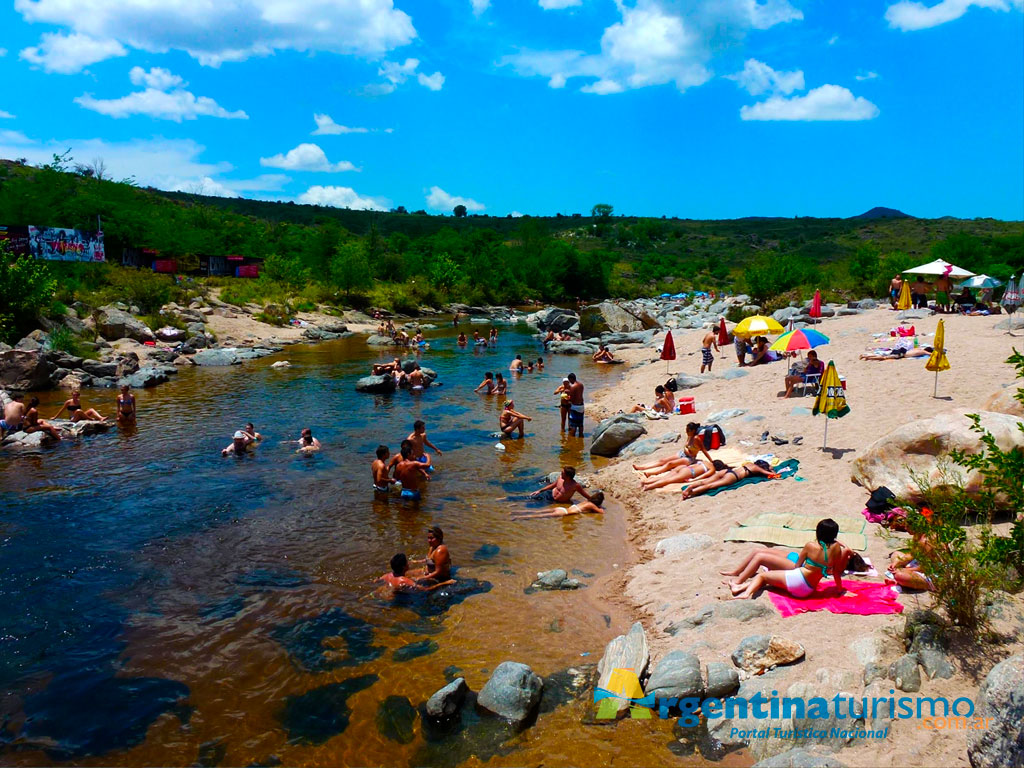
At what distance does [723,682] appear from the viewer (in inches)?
236

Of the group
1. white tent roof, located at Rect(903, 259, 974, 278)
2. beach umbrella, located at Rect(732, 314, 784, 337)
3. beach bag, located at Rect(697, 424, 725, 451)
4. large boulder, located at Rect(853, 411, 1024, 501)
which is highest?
white tent roof, located at Rect(903, 259, 974, 278)

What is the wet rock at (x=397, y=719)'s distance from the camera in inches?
242

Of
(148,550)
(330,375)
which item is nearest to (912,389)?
(148,550)

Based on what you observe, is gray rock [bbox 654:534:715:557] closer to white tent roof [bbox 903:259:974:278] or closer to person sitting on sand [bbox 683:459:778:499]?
person sitting on sand [bbox 683:459:778:499]

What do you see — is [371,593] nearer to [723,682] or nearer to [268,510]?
[268,510]

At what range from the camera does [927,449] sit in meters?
8.68

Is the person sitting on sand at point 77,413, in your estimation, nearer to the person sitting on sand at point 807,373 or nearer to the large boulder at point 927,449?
the person sitting on sand at point 807,373

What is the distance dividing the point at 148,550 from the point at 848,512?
1118 centimetres

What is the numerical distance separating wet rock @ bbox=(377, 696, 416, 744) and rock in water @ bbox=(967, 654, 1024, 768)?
15.3 feet

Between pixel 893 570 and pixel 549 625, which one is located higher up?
pixel 893 570

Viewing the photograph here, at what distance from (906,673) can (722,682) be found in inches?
60.8

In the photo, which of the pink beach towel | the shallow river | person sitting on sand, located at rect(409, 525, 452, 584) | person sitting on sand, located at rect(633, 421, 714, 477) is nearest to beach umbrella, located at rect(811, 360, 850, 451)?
person sitting on sand, located at rect(633, 421, 714, 477)

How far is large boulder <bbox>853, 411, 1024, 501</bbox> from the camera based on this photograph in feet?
25.9

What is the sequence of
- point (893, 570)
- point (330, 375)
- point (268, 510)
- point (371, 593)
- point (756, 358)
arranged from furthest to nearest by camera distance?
1. point (330, 375)
2. point (756, 358)
3. point (268, 510)
4. point (371, 593)
5. point (893, 570)
